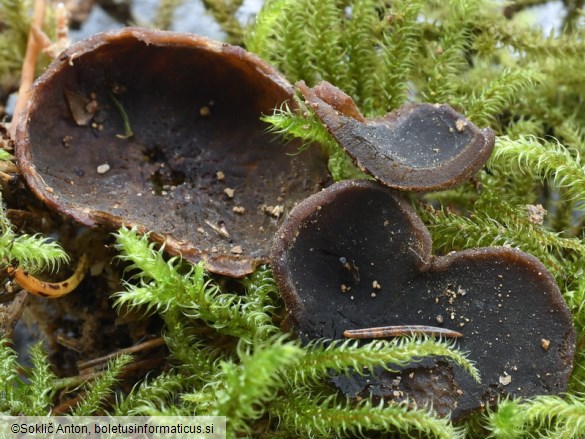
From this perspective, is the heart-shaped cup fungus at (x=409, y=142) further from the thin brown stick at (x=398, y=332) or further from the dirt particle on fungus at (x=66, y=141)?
the dirt particle on fungus at (x=66, y=141)

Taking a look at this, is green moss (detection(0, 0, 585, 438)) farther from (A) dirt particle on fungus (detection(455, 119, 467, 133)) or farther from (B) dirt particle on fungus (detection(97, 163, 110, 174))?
(B) dirt particle on fungus (detection(97, 163, 110, 174))

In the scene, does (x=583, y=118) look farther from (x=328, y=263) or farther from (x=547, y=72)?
(x=328, y=263)

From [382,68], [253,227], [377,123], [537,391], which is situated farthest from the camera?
[382,68]

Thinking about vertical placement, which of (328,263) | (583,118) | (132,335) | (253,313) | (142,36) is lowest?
(132,335)

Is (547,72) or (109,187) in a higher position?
(547,72)

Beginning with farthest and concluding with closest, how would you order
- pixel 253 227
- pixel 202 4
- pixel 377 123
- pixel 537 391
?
pixel 202 4
pixel 253 227
pixel 377 123
pixel 537 391

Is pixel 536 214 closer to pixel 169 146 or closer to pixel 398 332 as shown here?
pixel 398 332

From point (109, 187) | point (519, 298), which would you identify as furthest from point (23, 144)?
point (519, 298)

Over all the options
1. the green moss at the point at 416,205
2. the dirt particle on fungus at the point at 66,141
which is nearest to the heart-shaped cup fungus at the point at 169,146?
the dirt particle on fungus at the point at 66,141
